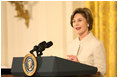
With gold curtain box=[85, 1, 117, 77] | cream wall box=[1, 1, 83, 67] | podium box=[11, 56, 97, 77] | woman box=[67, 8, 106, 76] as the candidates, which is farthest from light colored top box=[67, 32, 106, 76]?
cream wall box=[1, 1, 83, 67]

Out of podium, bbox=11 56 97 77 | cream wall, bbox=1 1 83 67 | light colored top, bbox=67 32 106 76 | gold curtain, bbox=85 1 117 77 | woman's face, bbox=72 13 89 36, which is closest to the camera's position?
podium, bbox=11 56 97 77

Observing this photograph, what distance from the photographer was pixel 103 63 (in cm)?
172

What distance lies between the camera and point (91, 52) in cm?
182

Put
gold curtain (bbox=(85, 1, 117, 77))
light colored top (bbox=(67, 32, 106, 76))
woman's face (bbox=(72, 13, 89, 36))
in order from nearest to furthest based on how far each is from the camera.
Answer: light colored top (bbox=(67, 32, 106, 76)), woman's face (bbox=(72, 13, 89, 36)), gold curtain (bbox=(85, 1, 117, 77))

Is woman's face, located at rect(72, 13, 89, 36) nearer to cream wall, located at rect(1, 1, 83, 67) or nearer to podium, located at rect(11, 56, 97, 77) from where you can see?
podium, located at rect(11, 56, 97, 77)

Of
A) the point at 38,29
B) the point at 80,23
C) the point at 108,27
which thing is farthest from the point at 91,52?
the point at 38,29

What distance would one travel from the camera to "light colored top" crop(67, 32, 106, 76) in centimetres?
173

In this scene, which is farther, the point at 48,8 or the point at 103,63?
the point at 48,8

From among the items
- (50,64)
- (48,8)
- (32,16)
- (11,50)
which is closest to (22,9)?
(32,16)

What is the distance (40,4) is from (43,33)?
515mm

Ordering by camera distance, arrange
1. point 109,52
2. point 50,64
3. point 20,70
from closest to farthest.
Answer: point 50,64
point 20,70
point 109,52

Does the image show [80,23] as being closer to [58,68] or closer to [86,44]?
[86,44]

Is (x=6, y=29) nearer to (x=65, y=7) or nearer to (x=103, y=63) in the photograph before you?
(x=65, y=7)

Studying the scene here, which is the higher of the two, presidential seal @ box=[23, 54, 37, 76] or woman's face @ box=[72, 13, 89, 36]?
woman's face @ box=[72, 13, 89, 36]
